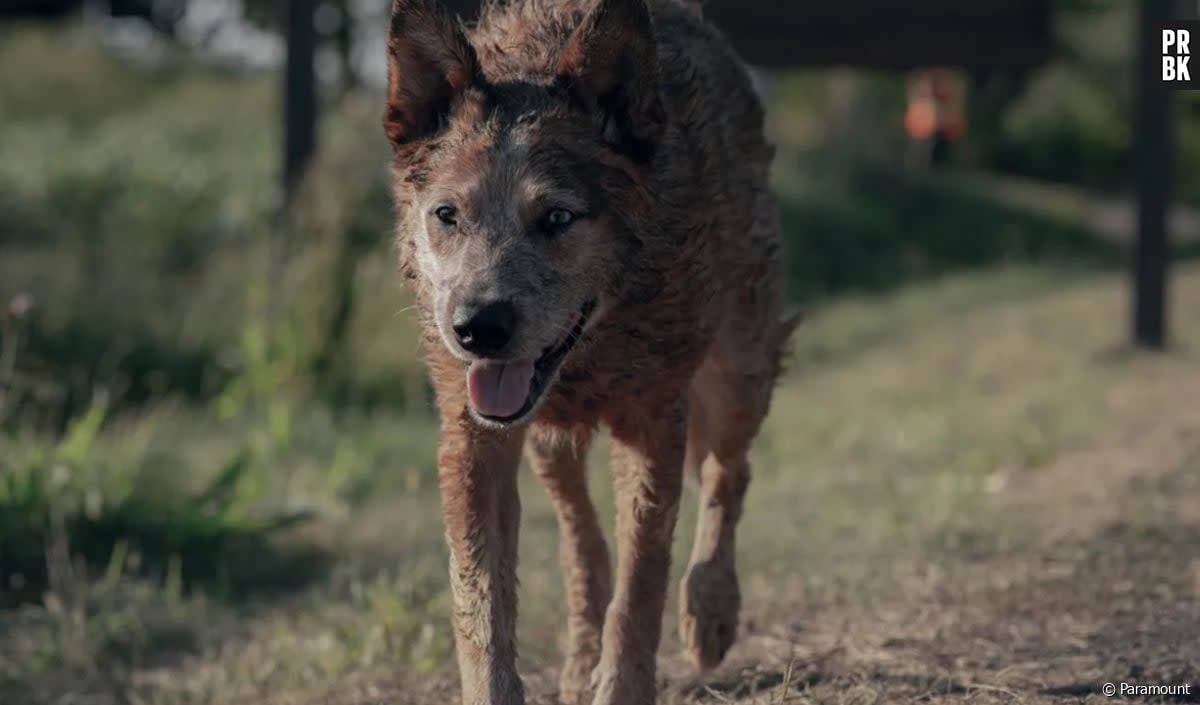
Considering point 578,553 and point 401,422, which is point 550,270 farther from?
point 401,422

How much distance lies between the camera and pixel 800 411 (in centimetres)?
1139

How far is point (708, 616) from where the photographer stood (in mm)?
5566

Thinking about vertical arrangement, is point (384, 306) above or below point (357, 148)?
below

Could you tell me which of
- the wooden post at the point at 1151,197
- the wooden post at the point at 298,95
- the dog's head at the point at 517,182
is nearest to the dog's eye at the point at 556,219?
the dog's head at the point at 517,182

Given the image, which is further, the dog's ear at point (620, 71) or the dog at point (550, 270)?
the dog's ear at point (620, 71)

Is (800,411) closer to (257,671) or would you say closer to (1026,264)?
(257,671)

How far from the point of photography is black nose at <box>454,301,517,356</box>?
4.30m

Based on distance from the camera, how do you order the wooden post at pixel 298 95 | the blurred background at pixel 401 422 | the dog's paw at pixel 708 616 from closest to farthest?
1. the dog's paw at pixel 708 616
2. the blurred background at pixel 401 422
3. the wooden post at pixel 298 95

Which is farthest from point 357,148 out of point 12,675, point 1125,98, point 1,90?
point 1125,98

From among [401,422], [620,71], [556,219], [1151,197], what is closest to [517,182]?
[556,219]

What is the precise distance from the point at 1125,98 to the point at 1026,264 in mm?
15711

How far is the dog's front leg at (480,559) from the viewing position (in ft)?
15.4

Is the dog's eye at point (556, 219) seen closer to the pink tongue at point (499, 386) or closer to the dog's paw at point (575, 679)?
the pink tongue at point (499, 386)

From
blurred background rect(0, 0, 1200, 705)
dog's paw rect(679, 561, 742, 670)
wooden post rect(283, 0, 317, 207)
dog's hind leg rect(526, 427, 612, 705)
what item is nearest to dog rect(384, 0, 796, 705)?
dog's hind leg rect(526, 427, 612, 705)
